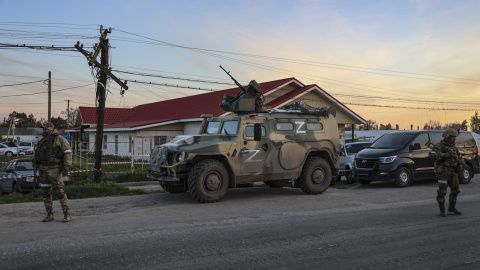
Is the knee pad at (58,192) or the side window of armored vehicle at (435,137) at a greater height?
the side window of armored vehicle at (435,137)

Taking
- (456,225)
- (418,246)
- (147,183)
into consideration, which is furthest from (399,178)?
(147,183)

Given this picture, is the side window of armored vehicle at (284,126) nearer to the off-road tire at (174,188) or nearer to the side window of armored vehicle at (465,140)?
the off-road tire at (174,188)

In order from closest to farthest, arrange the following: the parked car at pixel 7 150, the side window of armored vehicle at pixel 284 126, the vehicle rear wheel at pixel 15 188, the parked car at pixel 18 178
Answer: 1. the side window of armored vehicle at pixel 284 126
2. the parked car at pixel 18 178
3. the vehicle rear wheel at pixel 15 188
4. the parked car at pixel 7 150

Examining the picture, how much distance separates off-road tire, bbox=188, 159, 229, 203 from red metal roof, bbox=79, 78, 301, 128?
1575 centimetres

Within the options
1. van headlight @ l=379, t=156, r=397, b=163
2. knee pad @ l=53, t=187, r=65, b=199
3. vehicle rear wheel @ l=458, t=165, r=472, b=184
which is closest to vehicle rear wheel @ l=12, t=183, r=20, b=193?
knee pad @ l=53, t=187, r=65, b=199

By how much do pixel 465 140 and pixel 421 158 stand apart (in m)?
2.58

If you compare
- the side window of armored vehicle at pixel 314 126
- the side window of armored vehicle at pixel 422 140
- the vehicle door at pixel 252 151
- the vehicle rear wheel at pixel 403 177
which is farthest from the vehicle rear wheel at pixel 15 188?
Result: the side window of armored vehicle at pixel 422 140

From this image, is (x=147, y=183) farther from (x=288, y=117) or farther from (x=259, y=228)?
(x=259, y=228)

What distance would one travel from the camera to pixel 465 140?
14.5m

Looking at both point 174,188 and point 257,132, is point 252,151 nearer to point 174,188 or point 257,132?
point 257,132

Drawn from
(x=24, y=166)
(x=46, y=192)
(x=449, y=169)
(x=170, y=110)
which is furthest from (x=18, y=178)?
(x=170, y=110)

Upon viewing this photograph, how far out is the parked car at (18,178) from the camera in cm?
1259

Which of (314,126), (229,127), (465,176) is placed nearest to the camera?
(229,127)

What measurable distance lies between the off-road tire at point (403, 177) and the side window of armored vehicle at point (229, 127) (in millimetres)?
5923
